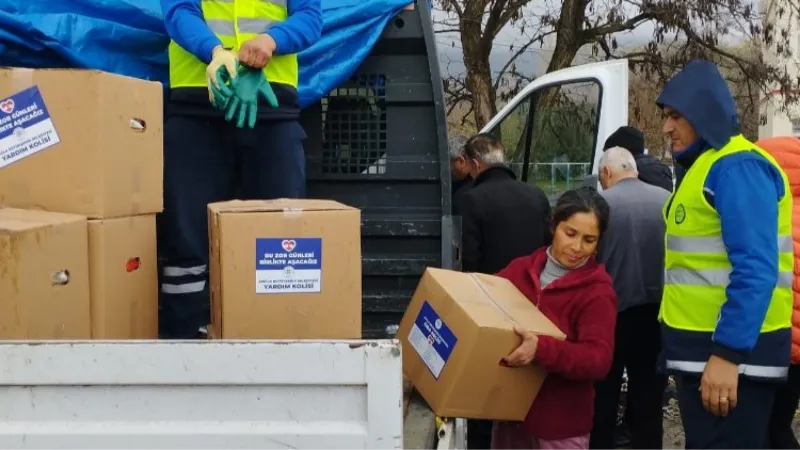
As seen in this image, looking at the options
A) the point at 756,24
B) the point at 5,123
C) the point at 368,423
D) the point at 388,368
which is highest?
the point at 756,24

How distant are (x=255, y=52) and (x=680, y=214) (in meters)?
1.38

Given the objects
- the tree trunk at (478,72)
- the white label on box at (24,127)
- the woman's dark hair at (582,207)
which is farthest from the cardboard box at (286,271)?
the tree trunk at (478,72)

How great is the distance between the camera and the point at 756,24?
37.4 ft

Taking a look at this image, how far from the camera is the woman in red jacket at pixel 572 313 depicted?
265cm

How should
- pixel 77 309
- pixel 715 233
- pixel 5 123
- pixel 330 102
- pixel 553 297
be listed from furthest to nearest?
pixel 330 102
pixel 553 297
pixel 715 233
pixel 5 123
pixel 77 309

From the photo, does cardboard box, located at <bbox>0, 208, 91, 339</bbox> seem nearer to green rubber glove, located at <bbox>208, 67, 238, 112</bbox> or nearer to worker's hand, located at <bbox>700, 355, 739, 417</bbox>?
green rubber glove, located at <bbox>208, 67, 238, 112</bbox>

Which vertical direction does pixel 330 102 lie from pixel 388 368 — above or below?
above

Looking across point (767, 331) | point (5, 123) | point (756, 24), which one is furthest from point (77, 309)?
point (756, 24)

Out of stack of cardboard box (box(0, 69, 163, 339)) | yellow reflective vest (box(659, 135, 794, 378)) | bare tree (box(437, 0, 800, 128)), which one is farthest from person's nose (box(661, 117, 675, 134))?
bare tree (box(437, 0, 800, 128))

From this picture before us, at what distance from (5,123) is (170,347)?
0.98m

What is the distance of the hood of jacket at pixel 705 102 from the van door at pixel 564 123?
2370 millimetres

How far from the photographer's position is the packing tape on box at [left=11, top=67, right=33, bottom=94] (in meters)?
2.27

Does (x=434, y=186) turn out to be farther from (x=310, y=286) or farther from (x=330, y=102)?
(x=310, y=286)

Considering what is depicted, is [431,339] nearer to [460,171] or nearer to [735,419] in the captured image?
[735,419]
